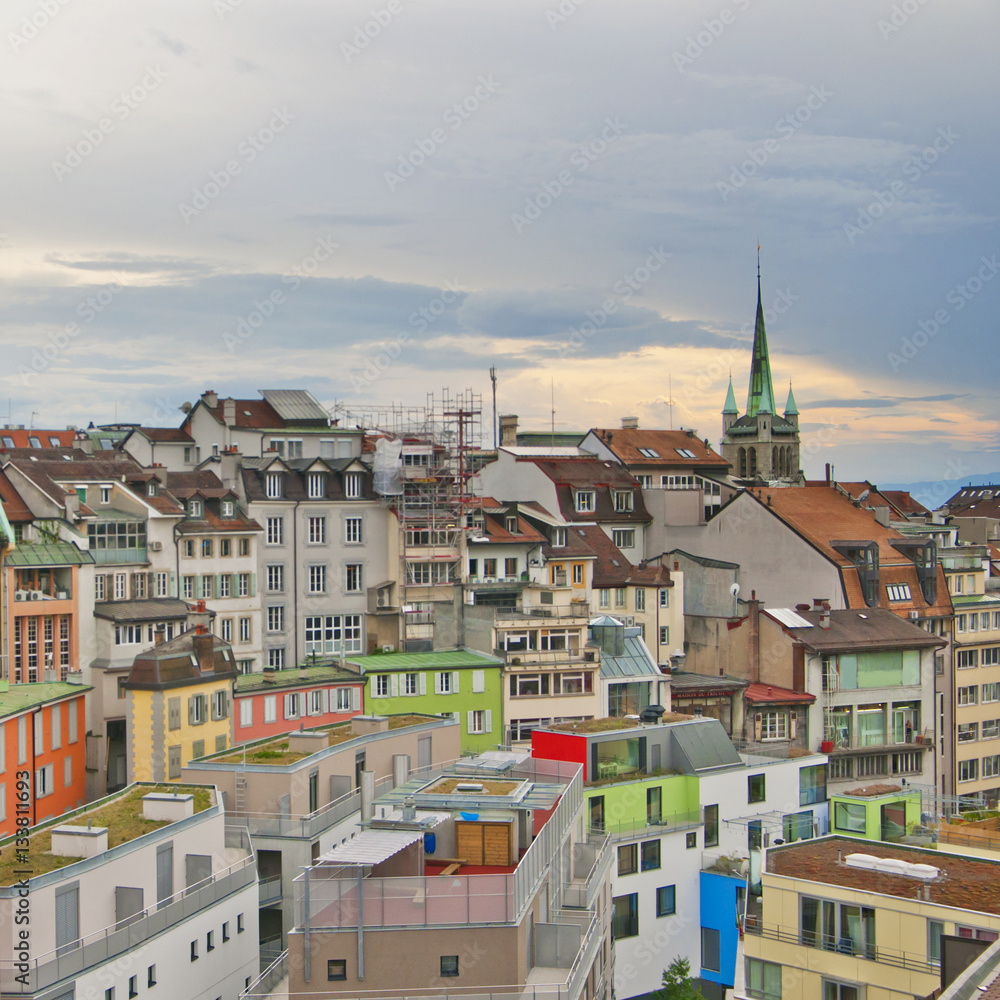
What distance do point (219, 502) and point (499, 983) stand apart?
154 ft

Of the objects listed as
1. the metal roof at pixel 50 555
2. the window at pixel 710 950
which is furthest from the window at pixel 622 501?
the window at pixel 710 950

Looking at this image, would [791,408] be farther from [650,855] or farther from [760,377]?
[650,855]

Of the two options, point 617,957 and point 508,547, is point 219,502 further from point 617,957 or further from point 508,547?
point 617,957

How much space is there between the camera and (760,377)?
192250 mm

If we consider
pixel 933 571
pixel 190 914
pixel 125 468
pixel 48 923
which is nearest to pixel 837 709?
pixel 933 571

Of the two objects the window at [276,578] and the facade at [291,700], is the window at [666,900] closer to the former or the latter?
the facade at [291,700]

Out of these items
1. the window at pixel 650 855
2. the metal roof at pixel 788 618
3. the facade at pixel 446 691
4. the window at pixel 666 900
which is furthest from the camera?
the metal roof at pixel 788 618

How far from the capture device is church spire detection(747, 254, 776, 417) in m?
190

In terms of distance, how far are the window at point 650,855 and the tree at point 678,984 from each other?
388cm

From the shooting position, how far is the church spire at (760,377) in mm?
190125

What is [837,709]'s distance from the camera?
249 ft

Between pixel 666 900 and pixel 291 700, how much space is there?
19.9 meters

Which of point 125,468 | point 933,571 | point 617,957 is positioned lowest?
point 617,957

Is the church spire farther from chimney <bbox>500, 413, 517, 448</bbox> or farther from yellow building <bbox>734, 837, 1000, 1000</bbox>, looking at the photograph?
yellow building <bbox>734, 837, 1000, 1000</bbox>
